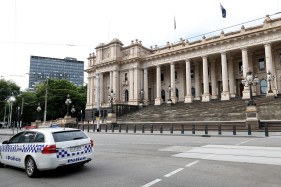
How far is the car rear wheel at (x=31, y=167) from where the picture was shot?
672 centimetres

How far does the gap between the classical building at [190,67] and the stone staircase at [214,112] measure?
14.9 ft

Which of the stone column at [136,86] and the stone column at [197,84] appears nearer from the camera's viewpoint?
the stone column at [197,84]

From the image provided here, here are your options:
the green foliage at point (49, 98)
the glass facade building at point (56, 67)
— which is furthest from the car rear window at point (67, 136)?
the glass facade building at point (56, 67)

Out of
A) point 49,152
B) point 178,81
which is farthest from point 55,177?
point 178,81

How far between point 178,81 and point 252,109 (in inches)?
1172

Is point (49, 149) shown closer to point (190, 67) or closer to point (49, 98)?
point (190, 67)

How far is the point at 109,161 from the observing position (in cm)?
908

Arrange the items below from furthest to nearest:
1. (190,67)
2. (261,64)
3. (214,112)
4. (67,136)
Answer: (190,67), (261,64), (214,112), (67,136)

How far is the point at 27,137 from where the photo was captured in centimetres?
755

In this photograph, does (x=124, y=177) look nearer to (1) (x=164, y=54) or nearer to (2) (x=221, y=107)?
(2) (x=221, y=107)

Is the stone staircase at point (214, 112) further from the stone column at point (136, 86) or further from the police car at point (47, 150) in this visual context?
the police car at point (47, 150)

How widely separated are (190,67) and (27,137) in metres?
45.5

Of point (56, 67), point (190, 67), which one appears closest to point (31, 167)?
point (190, 67)

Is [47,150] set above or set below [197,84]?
below
